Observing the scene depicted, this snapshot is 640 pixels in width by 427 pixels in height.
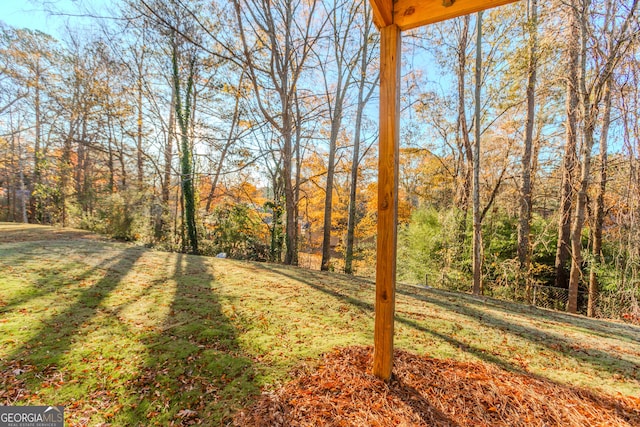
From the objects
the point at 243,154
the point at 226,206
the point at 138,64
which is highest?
the point at 138,64

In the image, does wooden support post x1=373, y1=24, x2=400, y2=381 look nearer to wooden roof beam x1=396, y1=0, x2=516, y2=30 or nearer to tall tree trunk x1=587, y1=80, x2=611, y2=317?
wooden roof beam x1=396, y1=0, x2=516, y2=30

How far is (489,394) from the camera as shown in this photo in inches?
61.2

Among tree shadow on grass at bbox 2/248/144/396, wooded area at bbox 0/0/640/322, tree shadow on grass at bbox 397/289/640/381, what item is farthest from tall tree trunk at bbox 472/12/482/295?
tree shadow on grass at bbox 2/248/144/396

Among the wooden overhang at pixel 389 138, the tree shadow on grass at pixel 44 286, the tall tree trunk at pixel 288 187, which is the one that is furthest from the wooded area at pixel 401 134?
the wooden overhang at pixel 389 138

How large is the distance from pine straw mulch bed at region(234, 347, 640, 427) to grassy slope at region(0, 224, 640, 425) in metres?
0.20

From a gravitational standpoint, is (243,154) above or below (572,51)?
below

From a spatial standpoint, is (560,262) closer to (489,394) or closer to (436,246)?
(436,246)

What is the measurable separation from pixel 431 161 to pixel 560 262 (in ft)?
17.3

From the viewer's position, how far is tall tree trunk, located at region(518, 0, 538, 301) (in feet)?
16.7

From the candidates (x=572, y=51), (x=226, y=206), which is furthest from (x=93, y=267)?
(x=572, y=51)

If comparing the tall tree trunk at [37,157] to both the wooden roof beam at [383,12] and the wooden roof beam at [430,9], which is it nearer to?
the wooden roof beam at [383,12]

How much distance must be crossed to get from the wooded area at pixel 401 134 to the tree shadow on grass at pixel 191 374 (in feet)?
9.65

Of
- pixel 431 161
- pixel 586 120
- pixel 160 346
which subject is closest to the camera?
pixel 160 346

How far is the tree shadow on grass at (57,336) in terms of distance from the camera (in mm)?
1677
